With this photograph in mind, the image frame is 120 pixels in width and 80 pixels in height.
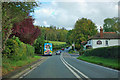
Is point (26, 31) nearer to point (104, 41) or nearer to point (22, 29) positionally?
point (22, 29)

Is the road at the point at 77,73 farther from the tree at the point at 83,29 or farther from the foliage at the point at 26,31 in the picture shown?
the tree at the point at 83,29

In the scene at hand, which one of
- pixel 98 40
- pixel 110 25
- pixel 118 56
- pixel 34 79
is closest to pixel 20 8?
pixel 34 79

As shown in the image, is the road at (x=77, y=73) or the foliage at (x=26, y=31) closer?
the road at (x=77, y=73)

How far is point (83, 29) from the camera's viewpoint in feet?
211

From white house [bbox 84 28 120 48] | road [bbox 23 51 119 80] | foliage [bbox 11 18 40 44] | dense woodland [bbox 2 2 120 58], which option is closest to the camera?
road [bbox 23 51 119 80]

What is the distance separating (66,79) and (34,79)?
5.90 ft

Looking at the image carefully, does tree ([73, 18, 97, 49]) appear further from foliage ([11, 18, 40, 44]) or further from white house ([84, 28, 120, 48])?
foliage ([11, 18, 40, 44])

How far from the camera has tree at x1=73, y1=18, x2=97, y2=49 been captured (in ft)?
Answer: 210

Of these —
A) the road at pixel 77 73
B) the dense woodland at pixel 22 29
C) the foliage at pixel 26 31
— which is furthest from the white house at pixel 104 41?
the road at pixel 77 73

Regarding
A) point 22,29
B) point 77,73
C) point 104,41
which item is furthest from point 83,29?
point 77,73

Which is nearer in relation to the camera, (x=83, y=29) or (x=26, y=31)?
(x=26, y=31)

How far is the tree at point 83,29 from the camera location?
210 feet

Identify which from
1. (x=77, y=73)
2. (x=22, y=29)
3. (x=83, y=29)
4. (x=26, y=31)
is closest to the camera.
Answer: (x=77, y=73)

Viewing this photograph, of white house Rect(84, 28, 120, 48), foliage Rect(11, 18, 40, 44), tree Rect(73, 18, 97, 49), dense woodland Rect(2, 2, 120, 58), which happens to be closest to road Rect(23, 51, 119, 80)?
dense woodland Rect(2, 2, 120, 58)
